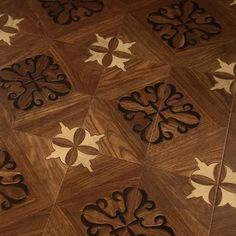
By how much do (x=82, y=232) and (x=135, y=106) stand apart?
45 centimetres

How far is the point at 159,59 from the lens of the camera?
4.94 ft

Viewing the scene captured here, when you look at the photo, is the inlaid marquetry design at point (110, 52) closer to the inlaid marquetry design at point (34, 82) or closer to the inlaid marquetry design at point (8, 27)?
the inlaid marquetry design at point (34, 82)

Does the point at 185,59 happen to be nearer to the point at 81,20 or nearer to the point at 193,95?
the point at 193,95

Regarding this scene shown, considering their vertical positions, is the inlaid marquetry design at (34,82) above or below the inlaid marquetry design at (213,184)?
above

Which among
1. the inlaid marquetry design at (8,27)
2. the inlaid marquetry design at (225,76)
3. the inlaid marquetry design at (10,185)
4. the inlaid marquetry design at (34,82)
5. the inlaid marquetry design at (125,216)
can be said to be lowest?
the inlaid marquetry design at (125,216)

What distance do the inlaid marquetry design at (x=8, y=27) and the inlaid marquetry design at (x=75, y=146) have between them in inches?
17.6

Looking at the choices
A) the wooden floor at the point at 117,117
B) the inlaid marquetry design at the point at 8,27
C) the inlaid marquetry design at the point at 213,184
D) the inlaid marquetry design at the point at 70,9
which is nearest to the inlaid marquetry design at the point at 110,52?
the wooden floor at the point at 117,117

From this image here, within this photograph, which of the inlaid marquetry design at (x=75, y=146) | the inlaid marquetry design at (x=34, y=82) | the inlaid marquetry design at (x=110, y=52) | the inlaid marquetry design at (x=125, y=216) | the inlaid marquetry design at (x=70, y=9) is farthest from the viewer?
the inlaid marquetry design at (x=70, y=9)

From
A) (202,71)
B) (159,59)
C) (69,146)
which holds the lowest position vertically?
(69,146)

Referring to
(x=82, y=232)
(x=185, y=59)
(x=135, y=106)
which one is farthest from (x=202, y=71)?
(x=82, y=232)

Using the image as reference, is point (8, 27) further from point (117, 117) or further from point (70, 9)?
point (117, 117)

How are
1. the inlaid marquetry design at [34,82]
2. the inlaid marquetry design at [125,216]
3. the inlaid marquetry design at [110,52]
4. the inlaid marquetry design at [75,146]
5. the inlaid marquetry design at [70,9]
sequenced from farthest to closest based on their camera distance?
the inlaid marquetry design at [70,9], the inlaid marquetry design at [110,52], the inlaid marquetry design at [34,82], the inlaid marquetry design at [75,146], the inlaid marquetry design at [125,216]

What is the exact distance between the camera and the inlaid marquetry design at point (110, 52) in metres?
1.49

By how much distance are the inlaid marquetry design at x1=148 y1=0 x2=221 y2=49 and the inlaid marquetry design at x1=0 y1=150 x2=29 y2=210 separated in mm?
720
